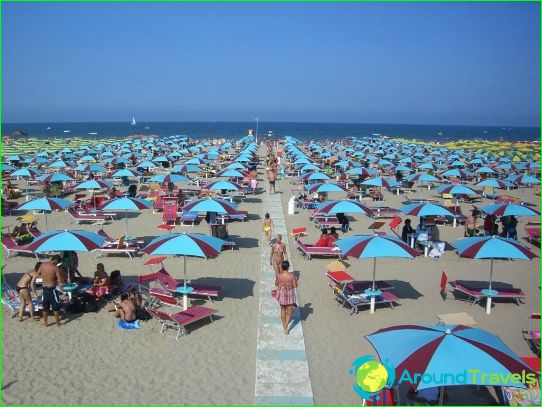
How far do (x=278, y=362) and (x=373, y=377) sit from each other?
2.18 metres

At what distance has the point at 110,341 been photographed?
7547mm

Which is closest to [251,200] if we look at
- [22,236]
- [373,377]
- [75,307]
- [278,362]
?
[22,236]

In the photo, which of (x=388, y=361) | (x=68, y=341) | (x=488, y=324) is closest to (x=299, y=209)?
(x=488, y=324)

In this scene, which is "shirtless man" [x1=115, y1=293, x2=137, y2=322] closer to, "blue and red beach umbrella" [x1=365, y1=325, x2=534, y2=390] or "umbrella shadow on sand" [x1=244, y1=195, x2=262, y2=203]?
"blue and red beach umbrella" [x1=365, y1=325, x2=534, y2=390]

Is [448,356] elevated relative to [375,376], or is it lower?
elevated

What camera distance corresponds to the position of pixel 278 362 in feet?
22.5

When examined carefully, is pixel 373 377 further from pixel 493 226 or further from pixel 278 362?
pixel 493 226

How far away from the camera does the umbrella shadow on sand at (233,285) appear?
9703 millimetres

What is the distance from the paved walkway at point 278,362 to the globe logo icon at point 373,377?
1.06 meters

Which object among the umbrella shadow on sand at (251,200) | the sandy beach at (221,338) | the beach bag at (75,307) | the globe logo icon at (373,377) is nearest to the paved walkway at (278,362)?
the sandy beach at (221,338)

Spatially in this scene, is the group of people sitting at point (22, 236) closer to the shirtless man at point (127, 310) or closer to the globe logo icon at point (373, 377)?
the shirtless man at point (127, 310)

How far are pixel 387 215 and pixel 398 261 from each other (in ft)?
18.0

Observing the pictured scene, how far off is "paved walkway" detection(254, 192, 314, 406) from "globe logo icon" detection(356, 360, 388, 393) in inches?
41.9

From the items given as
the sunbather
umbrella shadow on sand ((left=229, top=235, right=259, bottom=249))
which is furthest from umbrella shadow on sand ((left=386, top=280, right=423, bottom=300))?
the sunbather
